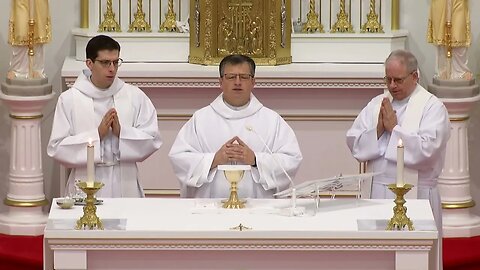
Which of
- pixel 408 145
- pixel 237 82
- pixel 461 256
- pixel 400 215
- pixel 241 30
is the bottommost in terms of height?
pixel 461 256

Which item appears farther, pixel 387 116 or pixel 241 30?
pixel 241 30

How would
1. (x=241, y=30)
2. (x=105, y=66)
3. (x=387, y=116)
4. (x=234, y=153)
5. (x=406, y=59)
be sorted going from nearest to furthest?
1. (x=234, y=153)
2. (x=406, y=59)
3. (x=387, y=116)
4. (x=105, y=66)
5. (x=241, y=30)

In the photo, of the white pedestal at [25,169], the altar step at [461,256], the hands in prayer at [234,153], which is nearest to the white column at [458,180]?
the altar step at [461,256]

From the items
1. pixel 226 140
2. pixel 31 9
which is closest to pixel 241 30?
pixel 31 9

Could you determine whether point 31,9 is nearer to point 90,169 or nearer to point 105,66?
point 105,66

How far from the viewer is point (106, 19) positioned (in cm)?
1043

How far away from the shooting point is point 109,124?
311 inches

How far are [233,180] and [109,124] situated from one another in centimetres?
131

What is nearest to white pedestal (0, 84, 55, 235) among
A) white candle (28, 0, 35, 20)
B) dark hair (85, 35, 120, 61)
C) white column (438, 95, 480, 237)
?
white candle (28, 0, 35, 20)

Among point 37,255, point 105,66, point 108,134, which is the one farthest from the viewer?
point 37,255

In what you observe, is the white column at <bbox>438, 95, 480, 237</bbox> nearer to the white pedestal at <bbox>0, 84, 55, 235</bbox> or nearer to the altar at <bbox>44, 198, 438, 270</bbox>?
the white pedestal at <bbox>0, 84, 55, 235</bbox>

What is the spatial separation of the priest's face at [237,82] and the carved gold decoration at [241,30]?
262 cm

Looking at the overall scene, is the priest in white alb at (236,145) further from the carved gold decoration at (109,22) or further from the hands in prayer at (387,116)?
the carved gold decoration at (109,22)

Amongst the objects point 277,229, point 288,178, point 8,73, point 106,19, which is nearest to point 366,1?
point 106,19
